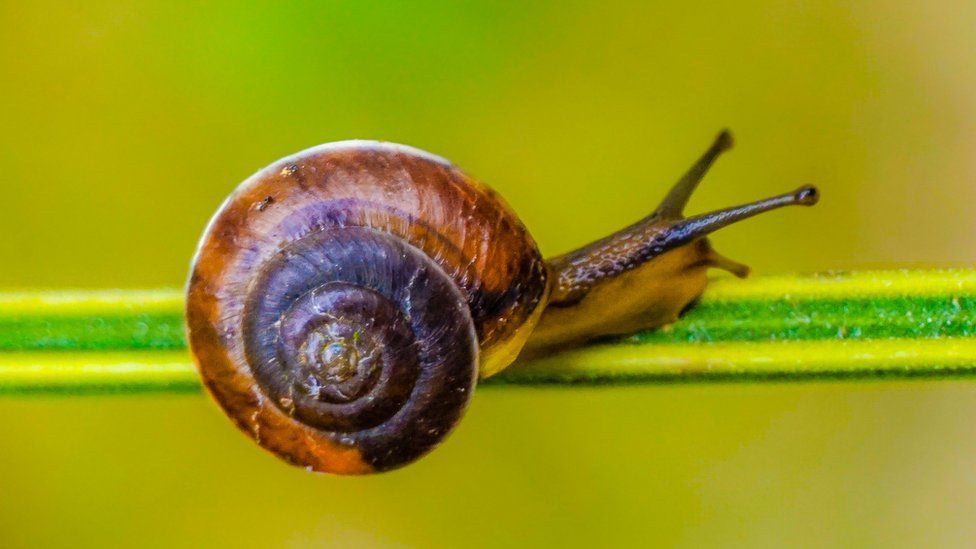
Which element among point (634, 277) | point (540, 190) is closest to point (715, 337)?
point (634, 277)

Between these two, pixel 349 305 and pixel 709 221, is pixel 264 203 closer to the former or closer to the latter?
pixel 349 305

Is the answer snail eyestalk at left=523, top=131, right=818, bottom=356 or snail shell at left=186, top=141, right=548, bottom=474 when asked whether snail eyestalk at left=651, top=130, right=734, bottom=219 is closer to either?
snail eyestalk at left=523, top=131, right=818, bottom=356

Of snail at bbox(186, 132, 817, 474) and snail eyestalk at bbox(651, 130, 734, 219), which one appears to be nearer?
snail at bbox(186, 132, 817, 474)

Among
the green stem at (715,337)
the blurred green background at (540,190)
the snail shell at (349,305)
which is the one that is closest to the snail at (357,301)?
the snail shell at (349,305)

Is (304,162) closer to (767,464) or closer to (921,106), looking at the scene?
(767,464)

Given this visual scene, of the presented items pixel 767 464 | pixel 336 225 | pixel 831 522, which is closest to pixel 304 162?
pixel 336 225

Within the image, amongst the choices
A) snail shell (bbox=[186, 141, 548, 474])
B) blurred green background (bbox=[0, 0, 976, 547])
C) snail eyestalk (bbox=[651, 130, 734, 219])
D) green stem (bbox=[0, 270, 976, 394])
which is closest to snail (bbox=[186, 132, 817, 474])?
snail shell (bbox=[186, 141, 548, 474])
